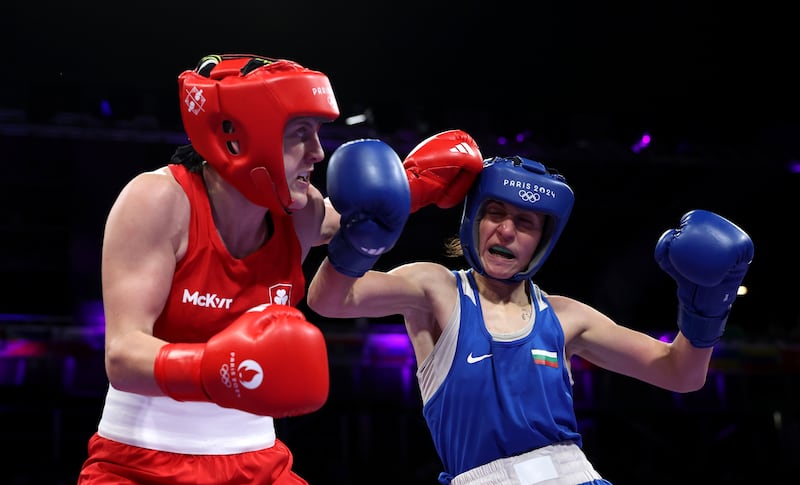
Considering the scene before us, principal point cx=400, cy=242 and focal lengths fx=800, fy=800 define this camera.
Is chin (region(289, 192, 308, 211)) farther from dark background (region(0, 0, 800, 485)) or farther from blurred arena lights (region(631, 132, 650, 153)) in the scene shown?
→ blurred arena lights (region(631, 132, 650, 153))

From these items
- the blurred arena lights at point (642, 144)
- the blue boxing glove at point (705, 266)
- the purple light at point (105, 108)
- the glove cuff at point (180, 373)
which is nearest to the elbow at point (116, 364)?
the glove cuff at point (180, 373)

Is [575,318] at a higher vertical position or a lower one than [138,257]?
lower

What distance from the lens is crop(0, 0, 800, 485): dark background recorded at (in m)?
6.19

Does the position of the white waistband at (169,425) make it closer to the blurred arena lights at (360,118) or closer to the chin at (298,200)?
the chin at (298,200)

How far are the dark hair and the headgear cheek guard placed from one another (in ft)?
0.28

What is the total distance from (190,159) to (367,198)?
0.51 meters

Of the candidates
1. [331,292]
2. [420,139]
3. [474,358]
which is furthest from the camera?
[420,139]

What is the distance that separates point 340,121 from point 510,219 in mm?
4529

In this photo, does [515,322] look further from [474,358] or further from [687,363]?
[687,363]

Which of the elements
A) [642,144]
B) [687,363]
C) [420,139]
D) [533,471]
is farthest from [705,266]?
[642,144]

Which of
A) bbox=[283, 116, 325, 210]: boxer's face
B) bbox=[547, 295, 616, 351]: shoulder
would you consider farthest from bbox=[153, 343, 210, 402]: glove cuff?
bbox=[547, 295, 616, 351]: shoulder

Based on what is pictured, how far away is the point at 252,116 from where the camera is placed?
1987 millimetres

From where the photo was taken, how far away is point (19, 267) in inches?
304

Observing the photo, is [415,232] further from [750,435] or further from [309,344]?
[309,344]
